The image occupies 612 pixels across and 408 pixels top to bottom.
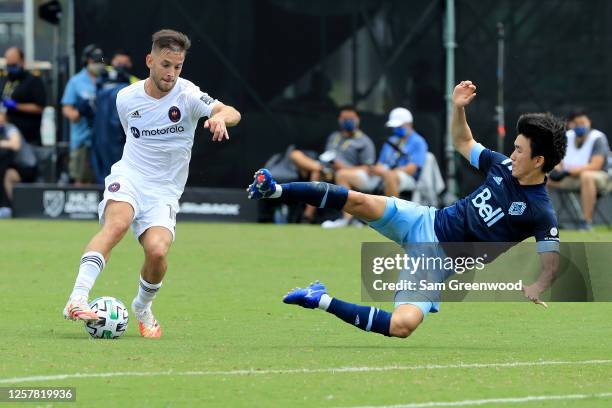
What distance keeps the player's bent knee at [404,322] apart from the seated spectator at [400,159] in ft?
40.8

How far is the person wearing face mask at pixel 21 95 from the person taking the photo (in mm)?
23969

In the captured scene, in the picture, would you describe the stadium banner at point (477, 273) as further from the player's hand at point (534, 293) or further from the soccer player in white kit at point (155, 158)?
the soccer player in white kit at point (155, 158)

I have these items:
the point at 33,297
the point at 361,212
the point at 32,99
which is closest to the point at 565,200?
the point at 32,99

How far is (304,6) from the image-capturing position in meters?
23.4

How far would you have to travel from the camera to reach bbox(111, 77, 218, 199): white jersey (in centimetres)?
1063

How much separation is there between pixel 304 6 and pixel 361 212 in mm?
13905

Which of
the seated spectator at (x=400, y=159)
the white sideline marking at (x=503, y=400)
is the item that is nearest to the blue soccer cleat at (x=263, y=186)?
the white sideline marking at (x=503, y=400)

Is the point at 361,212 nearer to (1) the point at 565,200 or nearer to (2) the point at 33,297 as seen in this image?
(2) the point at 33,297

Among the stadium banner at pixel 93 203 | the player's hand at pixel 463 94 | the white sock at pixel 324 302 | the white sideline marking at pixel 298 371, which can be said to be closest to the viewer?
the white sideline marking at pixel 298 371

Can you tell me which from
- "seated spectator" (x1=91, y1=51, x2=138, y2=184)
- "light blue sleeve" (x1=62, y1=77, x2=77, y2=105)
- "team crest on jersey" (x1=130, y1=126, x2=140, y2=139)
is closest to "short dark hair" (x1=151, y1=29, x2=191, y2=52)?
"team crest on jersey" (x1=130, y1=126, x2=140, y2=139)

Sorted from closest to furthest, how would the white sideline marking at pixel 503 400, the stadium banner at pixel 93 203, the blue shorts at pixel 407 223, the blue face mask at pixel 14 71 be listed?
the white sideline marking at pixel 503 400
the blue shorts at pixel 407 223
the stadium banner at pixel 93 203
the blue face mask at pixel 14 71

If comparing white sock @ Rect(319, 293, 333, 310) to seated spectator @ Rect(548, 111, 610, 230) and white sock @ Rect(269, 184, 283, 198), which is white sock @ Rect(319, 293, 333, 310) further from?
seated spectator @ Rect(548, 111, 610, 230)

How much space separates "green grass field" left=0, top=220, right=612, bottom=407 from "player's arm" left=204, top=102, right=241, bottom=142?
145 cm

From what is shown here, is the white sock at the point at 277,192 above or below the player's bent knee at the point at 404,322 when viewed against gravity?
above
